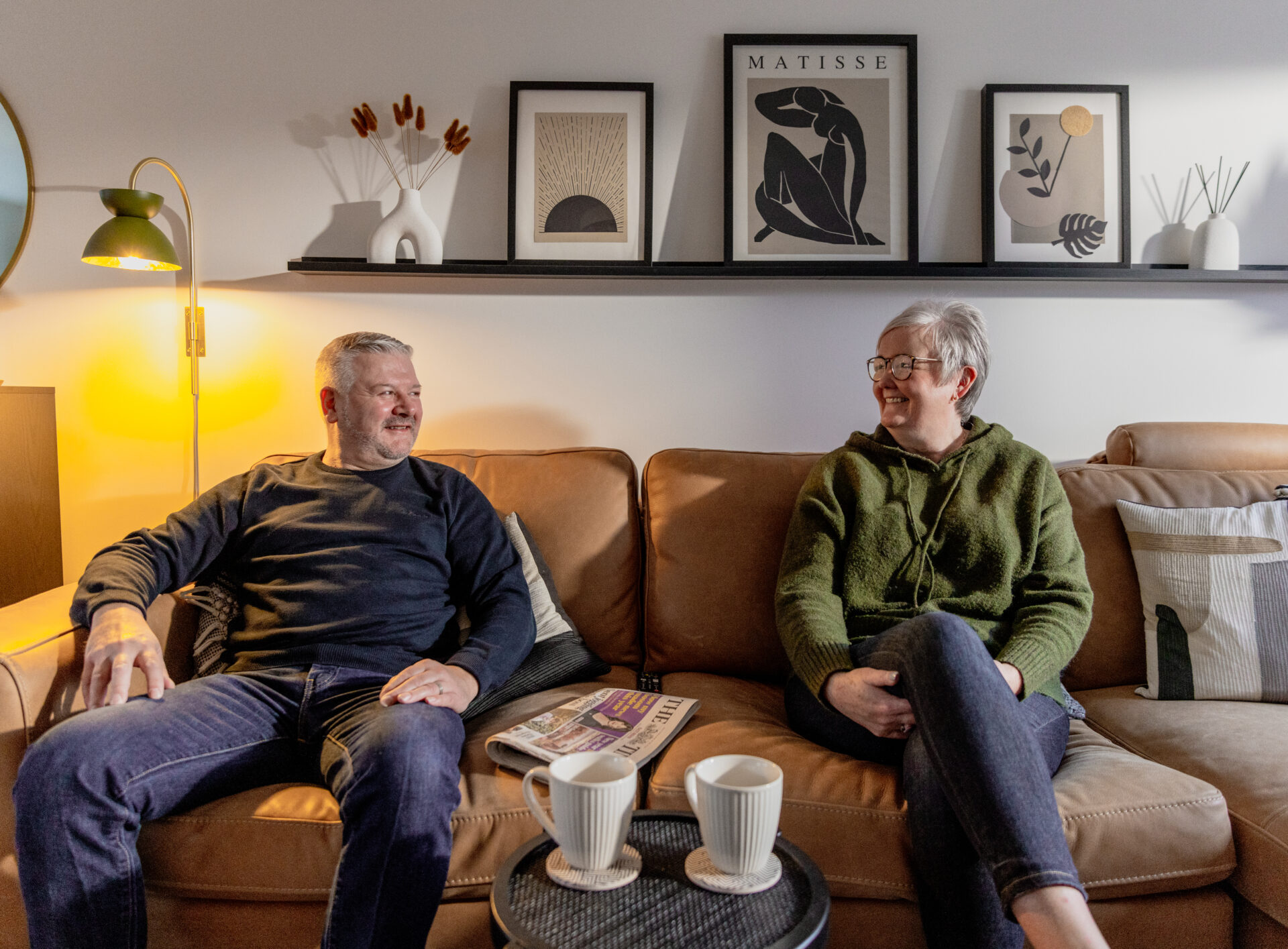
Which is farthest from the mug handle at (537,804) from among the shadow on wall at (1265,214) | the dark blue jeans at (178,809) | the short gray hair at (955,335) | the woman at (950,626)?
the shadow on wall at (1265,214)

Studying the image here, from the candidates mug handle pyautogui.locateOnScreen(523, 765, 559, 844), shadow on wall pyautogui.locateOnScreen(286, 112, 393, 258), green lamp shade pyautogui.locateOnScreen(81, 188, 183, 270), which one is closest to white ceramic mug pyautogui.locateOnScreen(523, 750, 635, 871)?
mug handle pyautogui.locateOnScreen(523, 765, 559, 844)

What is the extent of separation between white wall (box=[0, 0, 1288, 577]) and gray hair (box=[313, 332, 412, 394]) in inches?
19.1

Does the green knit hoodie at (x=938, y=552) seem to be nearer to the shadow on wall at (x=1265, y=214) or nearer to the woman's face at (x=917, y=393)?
the woman's face at (x=917, y=393)

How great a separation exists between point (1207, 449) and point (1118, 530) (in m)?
0.41

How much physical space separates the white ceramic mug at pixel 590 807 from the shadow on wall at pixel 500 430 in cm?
139

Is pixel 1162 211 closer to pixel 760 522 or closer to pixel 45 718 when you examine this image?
pixel 760 522

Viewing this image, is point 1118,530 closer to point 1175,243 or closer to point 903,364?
point 903,364

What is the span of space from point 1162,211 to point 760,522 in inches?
57.5

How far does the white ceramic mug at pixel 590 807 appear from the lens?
0.89 metres

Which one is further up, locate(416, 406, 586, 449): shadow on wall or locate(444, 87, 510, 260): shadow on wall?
locate(444, 87, 510, 260): shadow on wall

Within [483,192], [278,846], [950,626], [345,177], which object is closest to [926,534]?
[950,626]

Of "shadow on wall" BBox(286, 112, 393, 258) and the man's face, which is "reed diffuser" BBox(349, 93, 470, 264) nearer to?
"shadow on wall" BBox(286, 112, 393, 258)

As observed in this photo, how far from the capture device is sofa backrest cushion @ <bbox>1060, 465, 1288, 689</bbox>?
1.78 metres

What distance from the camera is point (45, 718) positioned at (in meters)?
1.29
